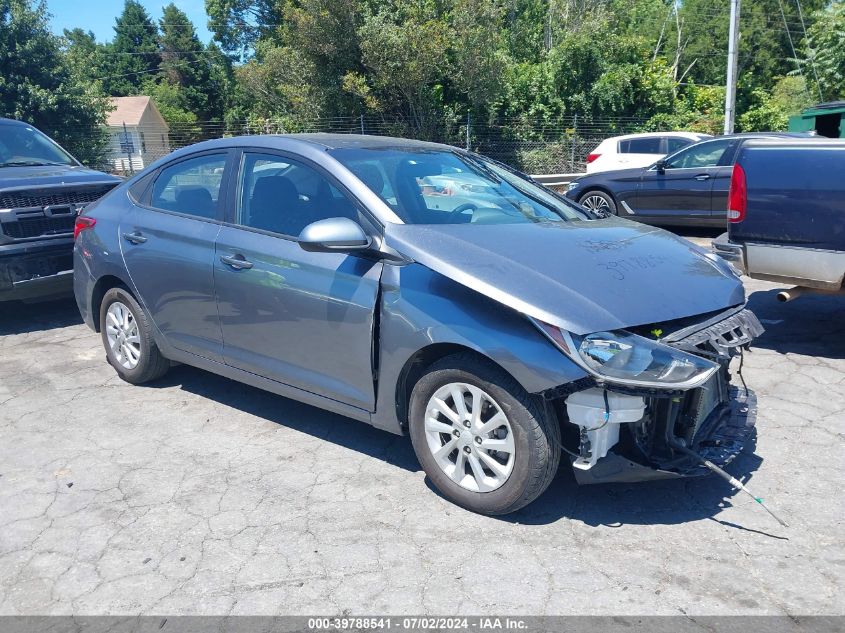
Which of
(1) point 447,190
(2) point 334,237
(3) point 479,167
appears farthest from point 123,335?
(3) point 479,167

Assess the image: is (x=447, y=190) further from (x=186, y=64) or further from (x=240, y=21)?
(x=186, y=64)

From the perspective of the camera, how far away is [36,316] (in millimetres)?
7750

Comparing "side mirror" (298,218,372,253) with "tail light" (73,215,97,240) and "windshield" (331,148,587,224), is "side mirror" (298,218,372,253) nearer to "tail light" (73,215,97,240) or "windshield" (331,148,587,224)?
"windshield" (331,148,587,224)

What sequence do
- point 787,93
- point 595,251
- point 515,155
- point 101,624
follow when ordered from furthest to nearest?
point 787,93, point 515,155, point 595,251, point 101,624

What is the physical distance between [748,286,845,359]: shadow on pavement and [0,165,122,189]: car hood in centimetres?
635

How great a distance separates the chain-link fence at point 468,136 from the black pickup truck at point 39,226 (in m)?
14.6

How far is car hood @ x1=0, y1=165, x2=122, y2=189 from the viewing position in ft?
22.9

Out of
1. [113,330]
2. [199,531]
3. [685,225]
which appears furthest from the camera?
[685,225]

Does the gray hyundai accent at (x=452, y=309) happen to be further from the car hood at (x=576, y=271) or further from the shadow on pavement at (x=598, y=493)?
the shadow on pavement at (x=598, y=493)

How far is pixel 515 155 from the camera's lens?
73.5ft

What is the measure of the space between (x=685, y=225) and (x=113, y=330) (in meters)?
8.62

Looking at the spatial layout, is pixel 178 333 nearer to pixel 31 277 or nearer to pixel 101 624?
pixel 101 624

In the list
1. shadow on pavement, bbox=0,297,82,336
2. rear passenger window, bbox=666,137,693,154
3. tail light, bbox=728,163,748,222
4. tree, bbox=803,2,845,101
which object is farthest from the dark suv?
tree, bbox=803,2,845,101

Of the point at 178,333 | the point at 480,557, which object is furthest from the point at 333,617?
the point at 178,333
